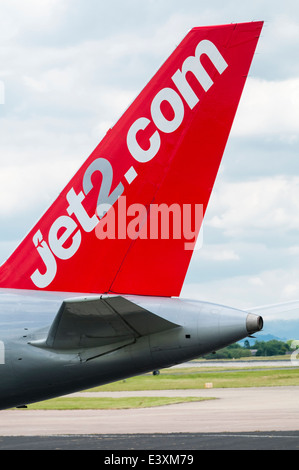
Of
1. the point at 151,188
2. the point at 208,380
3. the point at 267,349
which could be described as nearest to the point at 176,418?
the point at 208,380

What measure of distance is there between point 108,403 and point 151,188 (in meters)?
49.5

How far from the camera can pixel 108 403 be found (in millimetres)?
59844

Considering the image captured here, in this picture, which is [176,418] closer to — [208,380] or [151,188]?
[208,380]

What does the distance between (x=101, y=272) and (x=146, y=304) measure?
967 millimetres

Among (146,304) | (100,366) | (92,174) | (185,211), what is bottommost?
(100,366)

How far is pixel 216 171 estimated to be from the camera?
498 inches

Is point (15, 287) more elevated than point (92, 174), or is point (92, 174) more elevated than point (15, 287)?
point (92, 174)

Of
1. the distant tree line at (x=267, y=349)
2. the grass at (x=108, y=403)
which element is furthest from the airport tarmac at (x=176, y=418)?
the distant tree line at (x=267, y=349)

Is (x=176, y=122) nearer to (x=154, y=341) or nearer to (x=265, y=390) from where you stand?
(x=154, y=341)

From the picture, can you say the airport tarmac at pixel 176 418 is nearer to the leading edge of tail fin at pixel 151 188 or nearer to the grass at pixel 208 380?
the grass at pixel 208 380

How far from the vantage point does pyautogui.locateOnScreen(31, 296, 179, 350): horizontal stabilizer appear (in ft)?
33.2

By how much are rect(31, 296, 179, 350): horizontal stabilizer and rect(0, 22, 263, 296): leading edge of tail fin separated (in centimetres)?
127

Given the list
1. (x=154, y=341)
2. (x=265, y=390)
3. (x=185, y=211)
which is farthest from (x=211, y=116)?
(x=265, y=390)

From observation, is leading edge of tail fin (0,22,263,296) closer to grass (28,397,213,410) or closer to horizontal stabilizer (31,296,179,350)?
horizontal stabilizer (31,296,179,350)
